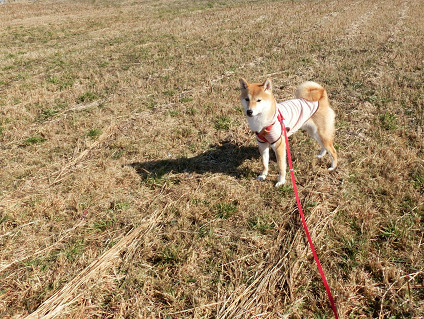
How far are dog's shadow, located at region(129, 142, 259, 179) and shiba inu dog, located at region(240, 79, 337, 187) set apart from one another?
29.8 inches

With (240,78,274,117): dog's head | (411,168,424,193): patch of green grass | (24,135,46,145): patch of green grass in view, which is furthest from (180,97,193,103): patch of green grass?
(411,168,424,193): patch of green grass

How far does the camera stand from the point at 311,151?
5602 millimetres

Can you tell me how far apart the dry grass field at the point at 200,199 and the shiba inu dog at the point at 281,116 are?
24.8 inches

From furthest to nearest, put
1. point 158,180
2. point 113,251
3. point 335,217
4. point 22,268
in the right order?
1. point 158,180
2. point 335,217
3. point 113,251
4. point 22,268

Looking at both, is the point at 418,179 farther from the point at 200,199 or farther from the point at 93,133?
the point at 93,133

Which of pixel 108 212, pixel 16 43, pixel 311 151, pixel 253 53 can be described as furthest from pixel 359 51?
pixel 16 43

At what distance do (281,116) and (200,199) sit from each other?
201 cm

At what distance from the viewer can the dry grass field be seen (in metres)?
3.11

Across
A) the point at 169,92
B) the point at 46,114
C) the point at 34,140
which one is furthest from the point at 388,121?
the point at 46,114

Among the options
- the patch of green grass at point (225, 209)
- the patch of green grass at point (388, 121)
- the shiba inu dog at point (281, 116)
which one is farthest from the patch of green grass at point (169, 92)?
the patch of green grass at point (388, 121)

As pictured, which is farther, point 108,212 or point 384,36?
point 384,36

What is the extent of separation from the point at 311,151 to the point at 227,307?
149 inches

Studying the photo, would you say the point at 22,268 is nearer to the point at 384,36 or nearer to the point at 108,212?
the point at 108,212

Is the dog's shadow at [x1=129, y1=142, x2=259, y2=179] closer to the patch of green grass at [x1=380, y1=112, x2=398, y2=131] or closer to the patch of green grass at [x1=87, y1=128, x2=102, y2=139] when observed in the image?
the patch of green grass at [x1=87, y1=128, x2=102, y2=139]
